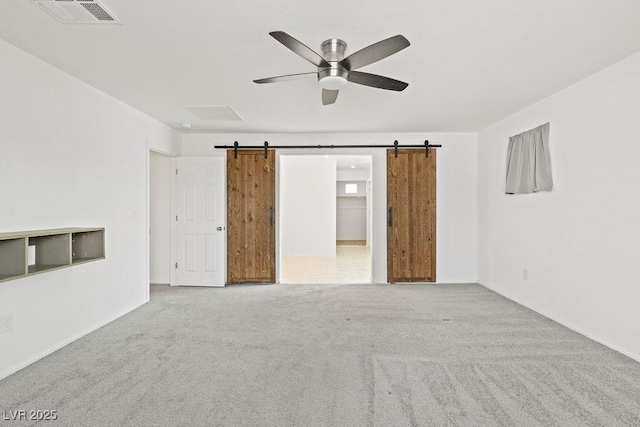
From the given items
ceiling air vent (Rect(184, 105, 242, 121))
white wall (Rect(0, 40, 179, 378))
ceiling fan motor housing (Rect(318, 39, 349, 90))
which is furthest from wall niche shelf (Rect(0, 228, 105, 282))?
ceiling fan motor housing (Rect(318, 39, 349, 90))

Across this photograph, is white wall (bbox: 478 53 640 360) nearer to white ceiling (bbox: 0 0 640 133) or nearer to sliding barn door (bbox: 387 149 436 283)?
white ceiling (bbox: 0 0 640 133)

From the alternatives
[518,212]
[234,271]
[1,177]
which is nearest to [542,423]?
[518,212]

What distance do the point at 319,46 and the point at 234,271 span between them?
3994 millimetres

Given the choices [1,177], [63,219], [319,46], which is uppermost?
[319,46]

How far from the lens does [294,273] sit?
21.9ft

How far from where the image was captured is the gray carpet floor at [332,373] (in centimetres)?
205

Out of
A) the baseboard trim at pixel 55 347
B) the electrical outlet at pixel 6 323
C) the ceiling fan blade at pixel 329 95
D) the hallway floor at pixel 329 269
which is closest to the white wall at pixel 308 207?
the hallway floor at pixel 329 269

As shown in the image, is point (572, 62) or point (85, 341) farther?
point (85, 341)

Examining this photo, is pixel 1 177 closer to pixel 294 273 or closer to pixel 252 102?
pixel 252 102

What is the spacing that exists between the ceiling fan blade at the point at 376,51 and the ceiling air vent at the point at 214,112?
7.45 feet

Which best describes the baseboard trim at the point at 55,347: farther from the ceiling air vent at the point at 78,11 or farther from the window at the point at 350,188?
Result: the window at the point at 350,188

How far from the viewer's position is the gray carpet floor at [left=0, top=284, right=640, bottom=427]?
205 cm

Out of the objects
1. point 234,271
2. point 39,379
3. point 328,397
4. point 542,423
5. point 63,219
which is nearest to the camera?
point 542,423

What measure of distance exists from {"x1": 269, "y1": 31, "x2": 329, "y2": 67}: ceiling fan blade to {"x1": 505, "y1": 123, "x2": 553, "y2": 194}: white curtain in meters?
2.86
